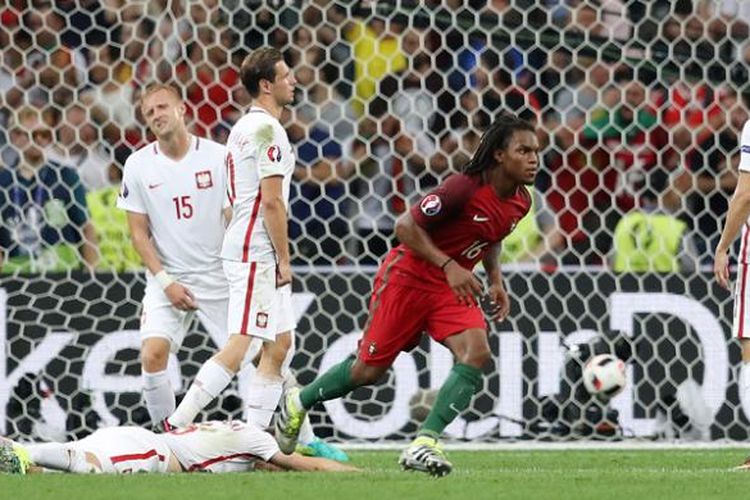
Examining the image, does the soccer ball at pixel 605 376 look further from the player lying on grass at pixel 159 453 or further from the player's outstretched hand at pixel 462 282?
the player's outstretched hand at pixel 462 282

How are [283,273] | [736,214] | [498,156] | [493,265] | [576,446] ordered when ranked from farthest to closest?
[576,446], [283,273], [736,214], [493,265], [498,156]

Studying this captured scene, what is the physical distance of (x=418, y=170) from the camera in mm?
11016

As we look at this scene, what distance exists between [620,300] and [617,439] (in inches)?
30.4

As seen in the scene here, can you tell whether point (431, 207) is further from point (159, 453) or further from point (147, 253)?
point (147, 253)

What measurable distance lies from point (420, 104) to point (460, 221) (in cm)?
337

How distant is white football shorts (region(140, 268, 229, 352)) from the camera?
912 centimetres

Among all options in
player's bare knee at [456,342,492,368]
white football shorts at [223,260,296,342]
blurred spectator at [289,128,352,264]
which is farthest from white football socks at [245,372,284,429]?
blurred spectator at [289,128,352,264]

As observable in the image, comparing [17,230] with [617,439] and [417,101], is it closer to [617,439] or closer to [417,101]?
[417,101]

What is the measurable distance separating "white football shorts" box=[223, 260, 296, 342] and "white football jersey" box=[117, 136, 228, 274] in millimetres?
415

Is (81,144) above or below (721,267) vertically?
above

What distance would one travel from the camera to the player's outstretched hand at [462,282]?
7.44m

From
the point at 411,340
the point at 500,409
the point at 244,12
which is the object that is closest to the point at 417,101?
the point at 244,12

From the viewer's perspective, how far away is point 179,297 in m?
9.02

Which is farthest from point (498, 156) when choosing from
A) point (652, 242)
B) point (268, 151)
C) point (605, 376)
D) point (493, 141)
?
point (652, 242)
